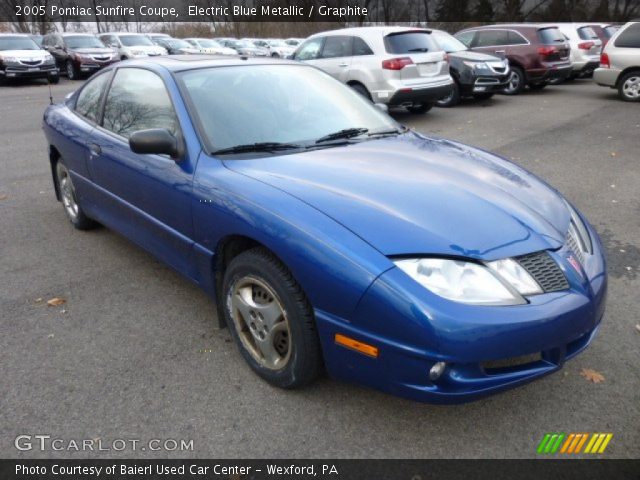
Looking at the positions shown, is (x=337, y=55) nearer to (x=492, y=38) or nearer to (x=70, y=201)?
(x=492, y=38)

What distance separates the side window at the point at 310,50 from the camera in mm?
10984

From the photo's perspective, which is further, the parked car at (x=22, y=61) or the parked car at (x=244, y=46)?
the parked car at (x=244, y=46)

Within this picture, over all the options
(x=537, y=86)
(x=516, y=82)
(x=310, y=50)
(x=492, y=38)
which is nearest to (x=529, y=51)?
(x=516, y=82)

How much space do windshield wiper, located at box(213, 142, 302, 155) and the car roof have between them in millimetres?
838

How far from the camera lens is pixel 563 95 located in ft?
45.8

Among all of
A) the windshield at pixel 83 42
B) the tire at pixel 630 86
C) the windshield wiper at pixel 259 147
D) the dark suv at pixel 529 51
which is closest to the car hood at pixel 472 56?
the dark suv at pixel 529 51

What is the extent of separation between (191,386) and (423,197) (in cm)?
152

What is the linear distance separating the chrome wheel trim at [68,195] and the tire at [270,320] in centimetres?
260

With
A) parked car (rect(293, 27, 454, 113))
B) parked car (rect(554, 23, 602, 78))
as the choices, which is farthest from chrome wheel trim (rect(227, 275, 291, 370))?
parked car (rect(554, 23, 602, 78))

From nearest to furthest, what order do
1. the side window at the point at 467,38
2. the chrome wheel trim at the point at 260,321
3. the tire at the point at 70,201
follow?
1. the chrome wheel trim at the point at 260,321
2. the tire at the point at 70,201
3. the side window at the point at 467,38

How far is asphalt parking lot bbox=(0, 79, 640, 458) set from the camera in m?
2.38

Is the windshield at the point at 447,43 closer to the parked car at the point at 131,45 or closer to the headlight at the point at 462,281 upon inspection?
the headlight at the point at 462,281

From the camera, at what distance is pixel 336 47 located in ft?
34.8
